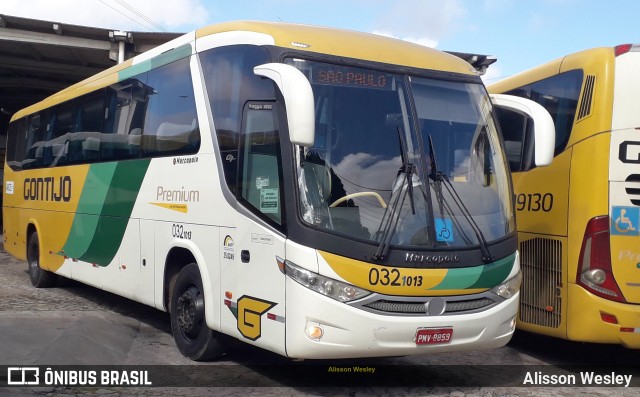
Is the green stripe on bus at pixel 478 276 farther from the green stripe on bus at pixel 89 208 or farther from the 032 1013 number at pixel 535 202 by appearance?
the green stripe on bus at pixel 89 208

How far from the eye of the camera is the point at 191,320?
7430 mm

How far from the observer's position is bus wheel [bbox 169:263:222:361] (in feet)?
23.7

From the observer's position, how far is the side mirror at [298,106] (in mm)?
5484

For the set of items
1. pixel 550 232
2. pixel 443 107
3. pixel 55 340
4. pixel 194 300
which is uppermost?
pixel 443 107

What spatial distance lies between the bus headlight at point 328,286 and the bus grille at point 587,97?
3.40m

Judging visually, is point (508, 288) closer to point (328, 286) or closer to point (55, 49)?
point (328, 286)

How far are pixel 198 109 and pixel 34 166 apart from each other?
23.1 feet

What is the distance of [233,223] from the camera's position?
6648 millimetres

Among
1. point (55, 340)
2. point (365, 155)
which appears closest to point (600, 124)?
point (365, 155)

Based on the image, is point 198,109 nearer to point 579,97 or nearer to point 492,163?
point 492,163

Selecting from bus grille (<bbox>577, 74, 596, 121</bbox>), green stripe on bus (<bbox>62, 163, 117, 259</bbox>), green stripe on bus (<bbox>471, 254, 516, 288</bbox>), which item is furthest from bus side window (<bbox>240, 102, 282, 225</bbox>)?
green stripe on bus (<bbox>62, 163, 117, 259</bbox>)

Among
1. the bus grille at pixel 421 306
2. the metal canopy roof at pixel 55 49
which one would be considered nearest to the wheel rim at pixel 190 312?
the bus grille at pixel 421 306

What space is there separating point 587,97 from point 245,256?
3.94 meters

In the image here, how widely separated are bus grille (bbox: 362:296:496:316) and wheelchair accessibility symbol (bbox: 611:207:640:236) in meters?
1.71
